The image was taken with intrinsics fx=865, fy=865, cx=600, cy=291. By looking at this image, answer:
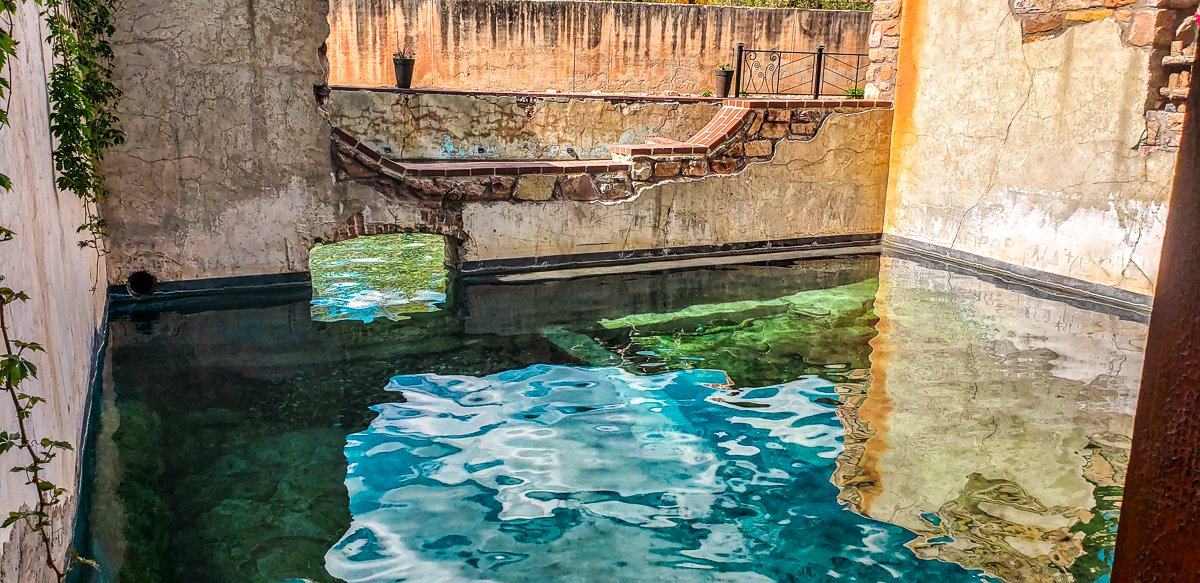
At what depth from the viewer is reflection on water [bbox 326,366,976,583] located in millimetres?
2971

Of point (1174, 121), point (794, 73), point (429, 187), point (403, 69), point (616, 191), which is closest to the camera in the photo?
point (1174, 121)

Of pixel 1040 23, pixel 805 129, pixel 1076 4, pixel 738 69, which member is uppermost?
pixel 1076 4

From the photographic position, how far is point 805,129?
8.14 m

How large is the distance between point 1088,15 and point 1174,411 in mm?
6634

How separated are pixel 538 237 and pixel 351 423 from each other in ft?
11.5

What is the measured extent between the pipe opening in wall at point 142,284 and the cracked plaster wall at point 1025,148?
22.0 feet

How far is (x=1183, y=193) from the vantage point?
1.07 m

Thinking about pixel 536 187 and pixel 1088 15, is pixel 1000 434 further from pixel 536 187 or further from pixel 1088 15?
pixel 536 187

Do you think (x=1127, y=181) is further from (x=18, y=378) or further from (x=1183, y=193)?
(x=18, y=378)

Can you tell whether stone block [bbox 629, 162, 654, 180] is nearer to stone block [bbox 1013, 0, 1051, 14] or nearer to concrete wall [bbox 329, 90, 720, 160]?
stone block [bbox 1013, 0, 1051, 14]

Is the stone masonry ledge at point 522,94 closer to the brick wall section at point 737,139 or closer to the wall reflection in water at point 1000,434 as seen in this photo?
the brick wall section at point 737,139

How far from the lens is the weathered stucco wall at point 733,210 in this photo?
7.32 m

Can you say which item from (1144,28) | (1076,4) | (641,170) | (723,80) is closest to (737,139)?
(641,170)

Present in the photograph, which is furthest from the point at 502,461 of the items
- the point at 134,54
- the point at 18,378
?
the point at 134,54
